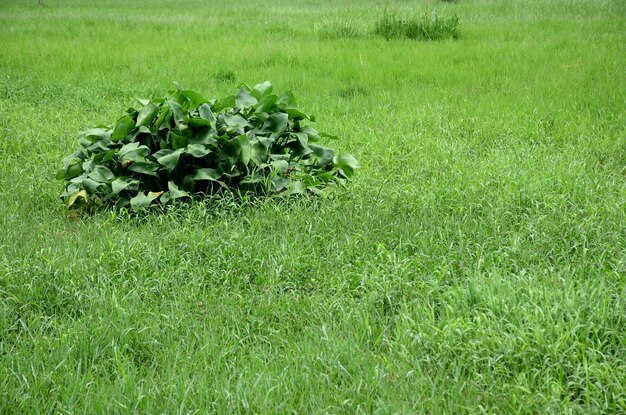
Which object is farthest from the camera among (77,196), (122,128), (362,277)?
(122,128)

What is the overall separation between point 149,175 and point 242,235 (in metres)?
1.20

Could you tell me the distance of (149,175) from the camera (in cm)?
543

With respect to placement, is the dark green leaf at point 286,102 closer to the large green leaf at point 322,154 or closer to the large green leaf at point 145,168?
the large green leaf at point 322,154

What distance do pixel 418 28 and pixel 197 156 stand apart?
8766 millimetres

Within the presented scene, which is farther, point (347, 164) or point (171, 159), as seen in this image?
point (347, 164)

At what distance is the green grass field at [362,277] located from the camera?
2953 mm

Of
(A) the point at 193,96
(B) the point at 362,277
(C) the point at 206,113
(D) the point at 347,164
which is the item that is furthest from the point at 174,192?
(B) the point at 362,277

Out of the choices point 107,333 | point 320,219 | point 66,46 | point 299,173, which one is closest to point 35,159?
point 299,173

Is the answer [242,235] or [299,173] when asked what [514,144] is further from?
[242,235]

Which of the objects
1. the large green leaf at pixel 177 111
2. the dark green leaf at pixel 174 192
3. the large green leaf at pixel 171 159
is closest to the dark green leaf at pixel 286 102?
the large green leaf at pixel 177 111

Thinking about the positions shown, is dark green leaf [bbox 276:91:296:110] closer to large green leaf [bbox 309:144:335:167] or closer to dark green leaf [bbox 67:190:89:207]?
large green leaf [bbox 309:144:335:167]

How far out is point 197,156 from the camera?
5.22 m

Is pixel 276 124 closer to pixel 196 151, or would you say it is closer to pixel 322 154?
pixel 322 154

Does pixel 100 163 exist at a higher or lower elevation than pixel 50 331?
higher
